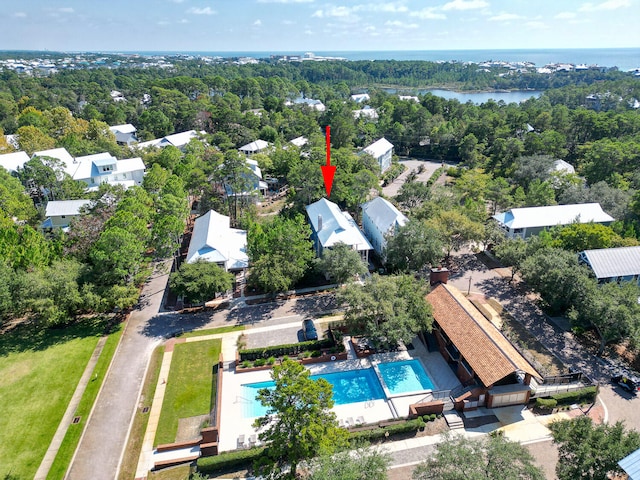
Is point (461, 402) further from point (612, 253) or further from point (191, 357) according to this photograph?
point (612, 253)

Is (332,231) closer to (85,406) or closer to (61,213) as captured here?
(85,406)

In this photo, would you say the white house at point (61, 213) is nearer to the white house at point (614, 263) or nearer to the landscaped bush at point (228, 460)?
the landscaped bush at point (228, 460)

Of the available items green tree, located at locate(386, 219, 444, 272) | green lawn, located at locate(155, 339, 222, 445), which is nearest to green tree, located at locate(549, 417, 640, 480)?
green lawn, located at locate(155, 339, 222, 445)

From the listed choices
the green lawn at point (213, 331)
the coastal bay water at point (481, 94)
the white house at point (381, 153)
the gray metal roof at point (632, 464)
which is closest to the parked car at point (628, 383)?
the gray metal roof at point (632, 464)

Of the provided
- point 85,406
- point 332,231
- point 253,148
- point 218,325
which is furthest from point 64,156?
point 85,406

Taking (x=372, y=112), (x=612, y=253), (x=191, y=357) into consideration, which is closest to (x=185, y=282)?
(x=191, y=357)

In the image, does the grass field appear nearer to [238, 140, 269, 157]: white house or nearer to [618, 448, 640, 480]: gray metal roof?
[618, 448, 640, 480]: gray metal roof
